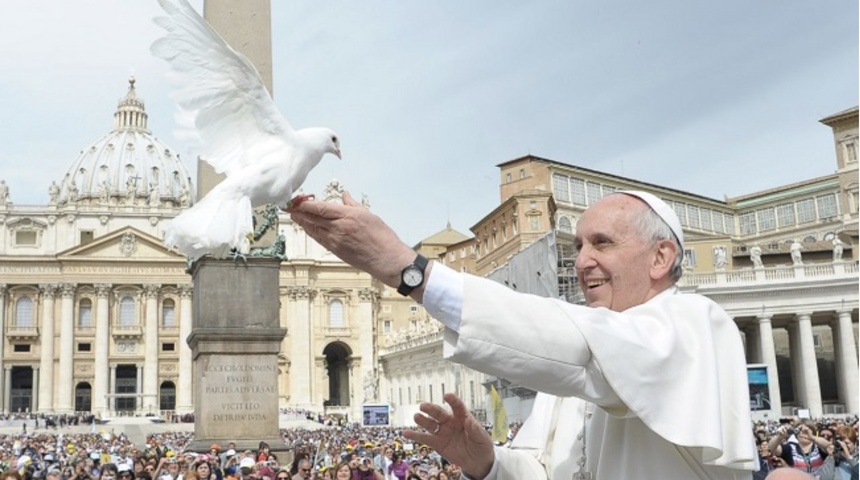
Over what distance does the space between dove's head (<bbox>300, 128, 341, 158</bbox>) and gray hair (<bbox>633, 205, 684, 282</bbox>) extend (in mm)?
1614

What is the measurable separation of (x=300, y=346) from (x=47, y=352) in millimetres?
21848

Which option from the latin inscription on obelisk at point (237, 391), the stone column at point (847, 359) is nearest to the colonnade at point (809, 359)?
the stone column at point (847, 359)

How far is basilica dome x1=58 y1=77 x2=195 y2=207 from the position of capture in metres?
122

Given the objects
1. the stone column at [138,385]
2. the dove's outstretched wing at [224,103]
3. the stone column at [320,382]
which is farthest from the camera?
the stone column at [320,382]

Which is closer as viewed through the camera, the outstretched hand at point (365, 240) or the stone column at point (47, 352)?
the outstretched hand at point (365, 240)

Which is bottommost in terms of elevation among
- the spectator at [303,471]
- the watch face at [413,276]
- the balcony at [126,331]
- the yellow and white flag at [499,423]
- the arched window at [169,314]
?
the spectator at [303,471]

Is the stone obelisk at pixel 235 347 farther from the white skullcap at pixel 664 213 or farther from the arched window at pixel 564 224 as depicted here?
the arched window at pixel 564 224

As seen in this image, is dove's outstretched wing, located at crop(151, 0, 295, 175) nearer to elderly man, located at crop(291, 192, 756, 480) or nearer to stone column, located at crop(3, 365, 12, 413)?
elderly man, located at crop(291, 192, 756, 480)

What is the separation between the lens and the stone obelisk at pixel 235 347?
14.7 m

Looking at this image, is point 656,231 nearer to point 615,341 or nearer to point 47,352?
point 615,341

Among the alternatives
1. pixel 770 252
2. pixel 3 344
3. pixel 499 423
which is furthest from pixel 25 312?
pixel 499 423

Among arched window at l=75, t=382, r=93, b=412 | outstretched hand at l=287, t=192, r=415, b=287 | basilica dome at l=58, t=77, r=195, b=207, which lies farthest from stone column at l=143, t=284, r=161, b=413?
outstretched hand at l=287, t=192, r=415, b=287

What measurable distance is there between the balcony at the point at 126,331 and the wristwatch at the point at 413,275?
88.0m

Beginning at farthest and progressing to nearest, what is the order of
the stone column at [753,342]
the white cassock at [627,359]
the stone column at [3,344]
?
the stone column at [3,344]
the stone column at [753,342]
the white cassock at [627,359]
